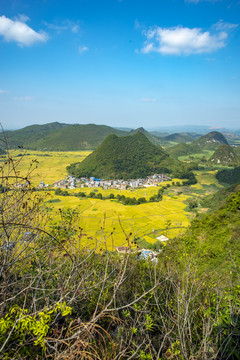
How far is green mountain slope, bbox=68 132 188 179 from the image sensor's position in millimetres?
62469

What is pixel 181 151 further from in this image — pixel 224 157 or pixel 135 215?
pixel 135 215

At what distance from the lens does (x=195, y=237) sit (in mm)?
12555

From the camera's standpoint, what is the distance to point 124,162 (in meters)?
68.4

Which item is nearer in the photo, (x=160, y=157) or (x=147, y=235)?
(x=147, y=235)

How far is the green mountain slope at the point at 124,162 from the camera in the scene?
205 feet

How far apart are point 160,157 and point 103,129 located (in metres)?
91.0

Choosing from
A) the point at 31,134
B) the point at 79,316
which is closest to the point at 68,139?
the point at 31,134

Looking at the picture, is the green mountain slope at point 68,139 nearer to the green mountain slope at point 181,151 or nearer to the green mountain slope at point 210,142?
the green mountain slope at point 181,151

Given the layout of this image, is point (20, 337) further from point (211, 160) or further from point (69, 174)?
point (211, 160)

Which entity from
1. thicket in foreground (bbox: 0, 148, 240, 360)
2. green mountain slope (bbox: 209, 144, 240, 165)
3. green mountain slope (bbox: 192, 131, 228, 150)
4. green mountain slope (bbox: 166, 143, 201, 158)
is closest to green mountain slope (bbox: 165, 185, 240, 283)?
thicket in foreground (bbox: 0, 148, 240, 360)

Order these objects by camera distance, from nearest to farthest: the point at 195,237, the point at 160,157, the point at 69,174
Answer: the point at 195,237, the point at 69,174, the point at 160,157

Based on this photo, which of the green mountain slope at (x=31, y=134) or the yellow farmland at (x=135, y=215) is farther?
the green mountain slope at (x=31, y=134)

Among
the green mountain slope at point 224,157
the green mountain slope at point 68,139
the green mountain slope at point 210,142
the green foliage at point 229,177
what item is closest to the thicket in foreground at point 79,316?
the green foliage at point 229,177

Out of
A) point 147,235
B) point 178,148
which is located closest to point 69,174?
point 147,235
